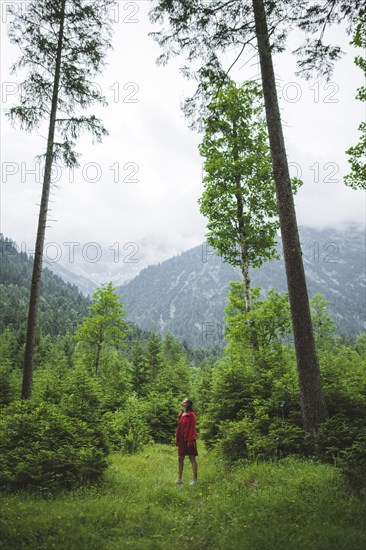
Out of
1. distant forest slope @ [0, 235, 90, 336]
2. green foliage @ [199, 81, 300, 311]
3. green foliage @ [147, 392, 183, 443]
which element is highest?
distant forest slope @ [0, 235, 90, 336]

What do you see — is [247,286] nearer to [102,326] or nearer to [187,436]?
[187,436]

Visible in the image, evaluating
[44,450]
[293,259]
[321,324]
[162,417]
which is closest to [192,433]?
Answer: [44,450]

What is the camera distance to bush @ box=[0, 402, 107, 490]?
6492 mm

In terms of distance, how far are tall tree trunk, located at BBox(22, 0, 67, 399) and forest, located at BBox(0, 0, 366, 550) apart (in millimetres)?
44

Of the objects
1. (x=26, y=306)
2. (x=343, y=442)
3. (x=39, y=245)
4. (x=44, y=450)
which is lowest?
(x=44, y=450)

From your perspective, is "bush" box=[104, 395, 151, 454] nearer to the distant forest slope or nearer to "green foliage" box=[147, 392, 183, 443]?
"green foliage" box=[147, 392, 183, 443]

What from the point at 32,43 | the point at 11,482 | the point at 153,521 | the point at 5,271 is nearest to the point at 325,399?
the point at 153,521

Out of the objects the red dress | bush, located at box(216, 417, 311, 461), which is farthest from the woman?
bush, located at box(216, 417, 311, 461)

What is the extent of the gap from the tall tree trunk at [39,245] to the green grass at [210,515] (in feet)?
15.2

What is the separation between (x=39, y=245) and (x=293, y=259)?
809cm

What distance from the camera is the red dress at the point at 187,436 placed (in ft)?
27.0

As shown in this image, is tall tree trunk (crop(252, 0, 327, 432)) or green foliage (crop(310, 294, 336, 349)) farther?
green foliage (crop(310, 294, 336, 349))

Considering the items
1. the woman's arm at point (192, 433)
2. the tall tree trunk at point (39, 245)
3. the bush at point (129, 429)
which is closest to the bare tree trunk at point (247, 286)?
the woman's arm at point (192, 433)

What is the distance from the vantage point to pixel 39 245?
35.6 feet
